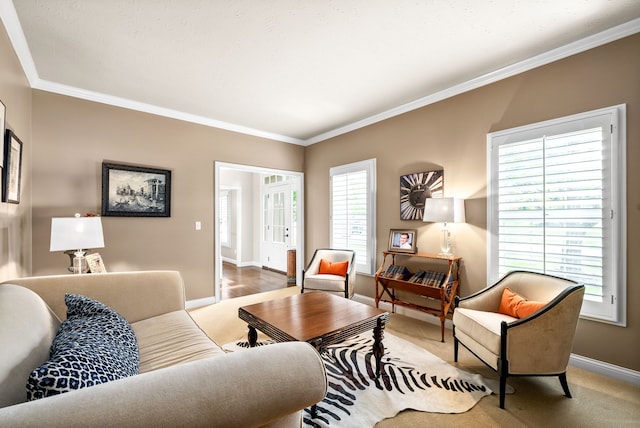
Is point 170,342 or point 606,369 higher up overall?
point 170,342

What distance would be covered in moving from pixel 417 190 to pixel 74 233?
3.51m

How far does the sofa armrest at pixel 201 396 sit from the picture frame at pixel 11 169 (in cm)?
227

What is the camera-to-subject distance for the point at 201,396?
29.7 inches

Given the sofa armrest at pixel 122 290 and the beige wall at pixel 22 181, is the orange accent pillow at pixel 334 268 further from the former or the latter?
the beige wall at pixel 22 181

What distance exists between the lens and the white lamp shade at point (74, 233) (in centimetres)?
241

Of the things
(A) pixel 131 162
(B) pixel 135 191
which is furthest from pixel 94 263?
(A) pixel 131 162

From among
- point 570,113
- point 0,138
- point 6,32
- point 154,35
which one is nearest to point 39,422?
point 0,138

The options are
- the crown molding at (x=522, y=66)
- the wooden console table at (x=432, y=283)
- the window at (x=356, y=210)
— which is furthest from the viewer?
the window at (x=356, y=210)

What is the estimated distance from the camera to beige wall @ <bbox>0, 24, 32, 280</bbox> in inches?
83.9

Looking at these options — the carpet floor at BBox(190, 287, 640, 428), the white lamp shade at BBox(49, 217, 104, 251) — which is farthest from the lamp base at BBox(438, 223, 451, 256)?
the white lamp shade at BBox(49, 217, 104, 251)

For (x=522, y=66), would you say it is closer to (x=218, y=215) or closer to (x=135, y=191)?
(x=218, y=215)

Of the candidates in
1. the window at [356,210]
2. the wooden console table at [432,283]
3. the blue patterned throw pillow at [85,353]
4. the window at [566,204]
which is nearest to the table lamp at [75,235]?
the blue patterned throw pillow at [85,353]

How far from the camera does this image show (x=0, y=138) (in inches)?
76.3

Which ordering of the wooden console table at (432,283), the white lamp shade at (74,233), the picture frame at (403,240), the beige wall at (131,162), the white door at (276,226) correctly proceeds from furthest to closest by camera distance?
the white door at (276,226) < the picture frame at (403,240) < the beige wall at (131,162) < the wooden console table at (432,283) < the white lamp shade at (74,233)
